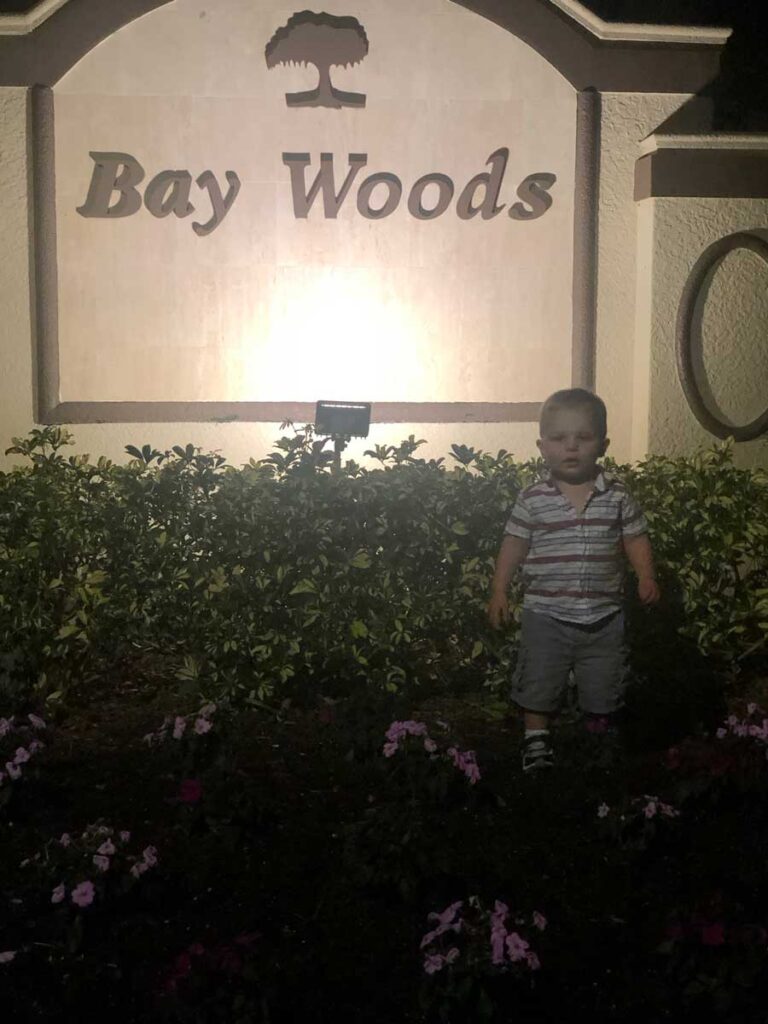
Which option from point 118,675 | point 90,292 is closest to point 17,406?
point 90,292

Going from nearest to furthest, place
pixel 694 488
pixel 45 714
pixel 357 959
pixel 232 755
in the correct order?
pixel 357 959
pixel 232 755
pixel 45 714
pixel 694 488

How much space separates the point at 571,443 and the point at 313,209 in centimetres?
353

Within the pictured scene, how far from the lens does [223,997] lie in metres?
2.73

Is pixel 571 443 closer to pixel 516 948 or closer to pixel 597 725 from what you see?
pixel 597 725

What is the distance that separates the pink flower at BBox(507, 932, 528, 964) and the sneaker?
154 cm

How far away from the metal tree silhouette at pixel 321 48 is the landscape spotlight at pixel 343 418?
2.52 metres

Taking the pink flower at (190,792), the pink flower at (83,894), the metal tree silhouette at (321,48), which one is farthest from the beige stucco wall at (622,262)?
the pink flower at (83,894)

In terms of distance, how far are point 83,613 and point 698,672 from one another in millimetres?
2801

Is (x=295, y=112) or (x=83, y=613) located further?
(x=295, y=112)

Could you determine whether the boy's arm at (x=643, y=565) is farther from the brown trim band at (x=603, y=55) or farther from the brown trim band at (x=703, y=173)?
the brown trim band at (x=603, y=55)

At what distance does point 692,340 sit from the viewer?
23.2 feet

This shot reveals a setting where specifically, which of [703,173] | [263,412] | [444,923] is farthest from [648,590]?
[703,173]

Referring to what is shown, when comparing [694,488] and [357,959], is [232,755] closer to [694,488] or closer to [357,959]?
[357,959]

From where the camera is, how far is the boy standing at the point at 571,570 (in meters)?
4.30
